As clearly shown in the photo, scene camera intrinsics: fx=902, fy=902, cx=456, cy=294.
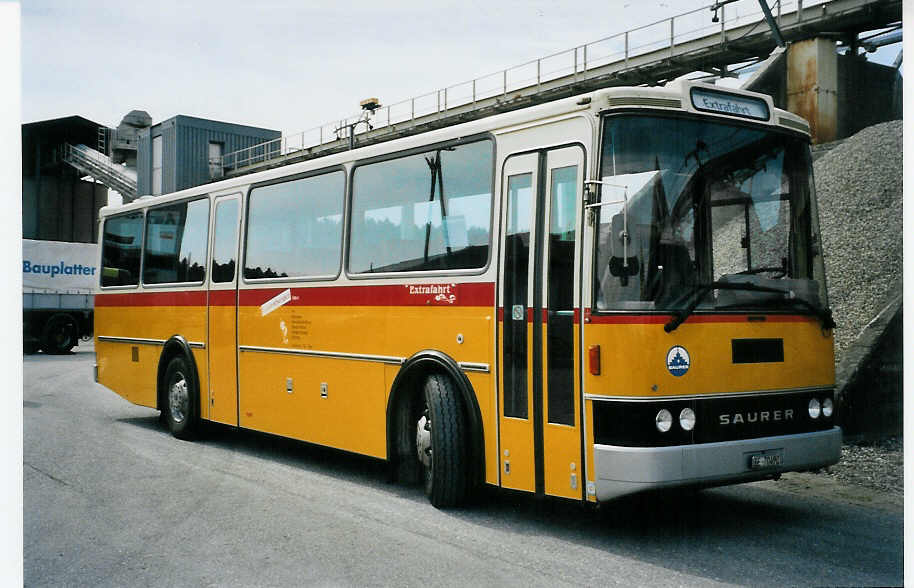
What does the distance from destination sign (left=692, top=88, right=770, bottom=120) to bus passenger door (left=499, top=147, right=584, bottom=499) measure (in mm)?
930

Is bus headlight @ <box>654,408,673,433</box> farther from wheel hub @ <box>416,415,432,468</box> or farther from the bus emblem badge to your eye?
wheel hub @ <box>416,415,432,468</box>

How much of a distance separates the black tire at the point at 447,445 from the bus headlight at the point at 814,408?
2485 mm

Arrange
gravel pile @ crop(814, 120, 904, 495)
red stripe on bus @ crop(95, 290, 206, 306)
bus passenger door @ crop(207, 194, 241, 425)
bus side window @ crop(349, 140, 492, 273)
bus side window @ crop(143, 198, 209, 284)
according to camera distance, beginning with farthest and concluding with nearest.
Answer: bus side window @ crop(143, 198, 209, 284), red stripe on bus @ crop(95, 290, 206, 306), bus passenger door @ crop(207, 194, 241, 425), gravel pile @ crop(814, 120, 904, 495), bus side window @ crop(349, 140, 492, 273)

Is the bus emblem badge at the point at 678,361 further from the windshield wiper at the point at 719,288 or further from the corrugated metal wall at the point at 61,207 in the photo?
the corrugated metal wall at the point at 61,207

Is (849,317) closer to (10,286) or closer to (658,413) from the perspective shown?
(658,413)

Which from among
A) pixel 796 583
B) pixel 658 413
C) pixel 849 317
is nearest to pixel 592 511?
pixel 658 413

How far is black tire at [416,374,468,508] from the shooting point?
6.79m

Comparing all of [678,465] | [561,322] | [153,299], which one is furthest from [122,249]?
Answer: [678,465]

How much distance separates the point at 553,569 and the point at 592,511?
1667 millimetres

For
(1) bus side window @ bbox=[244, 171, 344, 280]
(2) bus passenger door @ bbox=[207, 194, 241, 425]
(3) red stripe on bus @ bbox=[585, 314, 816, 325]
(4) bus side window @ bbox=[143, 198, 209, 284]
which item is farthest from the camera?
(4) bus side window @ bbox=[143, 198, 209, 284]

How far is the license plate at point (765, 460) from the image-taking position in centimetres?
588

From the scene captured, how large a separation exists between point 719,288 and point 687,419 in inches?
35.4

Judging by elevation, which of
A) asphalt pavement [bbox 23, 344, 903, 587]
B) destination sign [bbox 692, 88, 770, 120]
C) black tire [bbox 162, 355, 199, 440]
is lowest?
asphalt pavement [bbox 23, 344, 903, 587]

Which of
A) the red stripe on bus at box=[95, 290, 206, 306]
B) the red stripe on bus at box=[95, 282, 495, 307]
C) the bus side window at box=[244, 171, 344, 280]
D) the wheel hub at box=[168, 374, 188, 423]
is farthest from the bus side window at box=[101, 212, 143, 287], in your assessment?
the bus side window at box=[244, 171, 344, 280]
